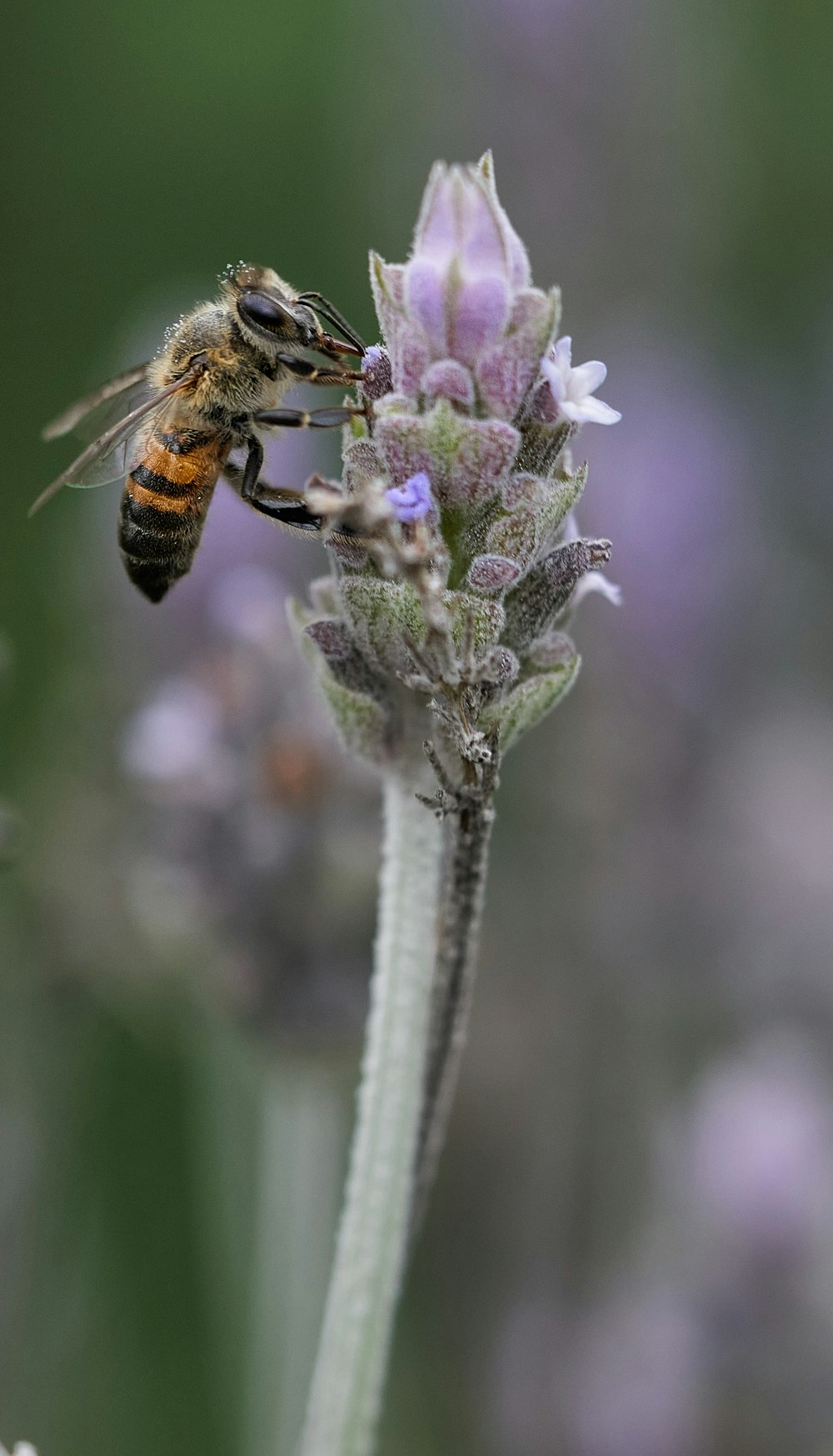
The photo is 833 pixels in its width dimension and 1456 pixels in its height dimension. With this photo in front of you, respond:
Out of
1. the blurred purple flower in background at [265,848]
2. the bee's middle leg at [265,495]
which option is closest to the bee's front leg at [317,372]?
the bee's middle leg at [265,495]

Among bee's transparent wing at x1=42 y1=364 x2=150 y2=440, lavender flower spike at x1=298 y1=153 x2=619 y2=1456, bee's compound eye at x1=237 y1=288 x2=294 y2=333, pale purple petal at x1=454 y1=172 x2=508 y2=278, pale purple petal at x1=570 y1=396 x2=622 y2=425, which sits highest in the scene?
→ bee's transparent wing at x1=42 y1=364 x2=150 y2=440

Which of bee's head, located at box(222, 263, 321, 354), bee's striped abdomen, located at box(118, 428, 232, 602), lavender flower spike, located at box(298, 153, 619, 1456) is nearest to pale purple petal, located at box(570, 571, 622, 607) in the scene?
lavender flower spike, located at box(298, 153, 619, 1456)

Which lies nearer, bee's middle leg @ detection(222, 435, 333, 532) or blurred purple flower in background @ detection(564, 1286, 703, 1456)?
bee's middle leg @ detection(222, 435, 333, 532)

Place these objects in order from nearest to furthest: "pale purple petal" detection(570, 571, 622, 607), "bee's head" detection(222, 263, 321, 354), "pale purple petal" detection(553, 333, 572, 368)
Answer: "pale purple petal" detection(553, 333, 572, 368) → "pale purple petal" detection(570, 571, 622, 607) → "bee's head" detection(222, 263, 321, 354)

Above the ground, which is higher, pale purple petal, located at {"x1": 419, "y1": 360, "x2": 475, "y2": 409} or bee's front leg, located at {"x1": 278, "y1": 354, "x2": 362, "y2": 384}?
bee's front leg, located at {"x1": 278, "y1": 354, "x2": 362, "y2": 384}

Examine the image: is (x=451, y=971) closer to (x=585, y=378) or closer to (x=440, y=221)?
(x=585, y=378)

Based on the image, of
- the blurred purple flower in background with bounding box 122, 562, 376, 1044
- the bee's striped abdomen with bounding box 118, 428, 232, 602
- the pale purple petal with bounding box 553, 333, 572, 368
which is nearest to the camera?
the pale purple petal with bounding box 553, 333, 572, 368

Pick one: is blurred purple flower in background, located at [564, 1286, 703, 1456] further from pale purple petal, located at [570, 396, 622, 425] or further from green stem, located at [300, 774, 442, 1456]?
pale purple petal, located at [570, 396, 622, 425]
